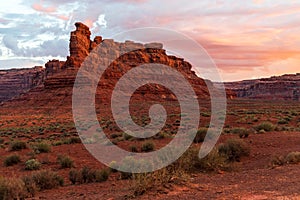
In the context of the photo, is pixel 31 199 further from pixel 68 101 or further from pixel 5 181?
pixel 68 101

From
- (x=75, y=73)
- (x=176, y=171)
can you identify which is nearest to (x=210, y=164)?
(x=176, y=171)

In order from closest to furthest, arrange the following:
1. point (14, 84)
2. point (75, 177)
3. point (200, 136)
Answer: point (75, 177) → point (200, 136) → point (14, 84)

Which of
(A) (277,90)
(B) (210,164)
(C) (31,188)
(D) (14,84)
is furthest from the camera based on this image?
(D) (14,84)

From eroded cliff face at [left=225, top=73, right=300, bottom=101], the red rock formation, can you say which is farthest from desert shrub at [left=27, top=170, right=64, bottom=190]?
eroded cliff face at [left=225, top=73, right=300, bottom=101]

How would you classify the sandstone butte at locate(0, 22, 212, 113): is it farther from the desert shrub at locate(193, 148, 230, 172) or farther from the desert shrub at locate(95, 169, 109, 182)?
the desert shrub at locate(193, 148, 230, 172)

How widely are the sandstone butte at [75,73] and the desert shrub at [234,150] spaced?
5651 centimetres

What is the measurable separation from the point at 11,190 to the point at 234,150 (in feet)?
28.9

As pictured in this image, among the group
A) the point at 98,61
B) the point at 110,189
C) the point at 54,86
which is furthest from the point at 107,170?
the point at 98,61

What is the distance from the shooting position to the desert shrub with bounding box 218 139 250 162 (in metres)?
13.6

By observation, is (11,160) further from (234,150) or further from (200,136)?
(234,150)

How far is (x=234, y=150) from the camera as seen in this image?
13734 mm

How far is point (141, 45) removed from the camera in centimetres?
13212

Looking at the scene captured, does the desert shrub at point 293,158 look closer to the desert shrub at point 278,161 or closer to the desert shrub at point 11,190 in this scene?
the desert shrub at point 278,161

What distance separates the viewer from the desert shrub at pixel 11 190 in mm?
8984
